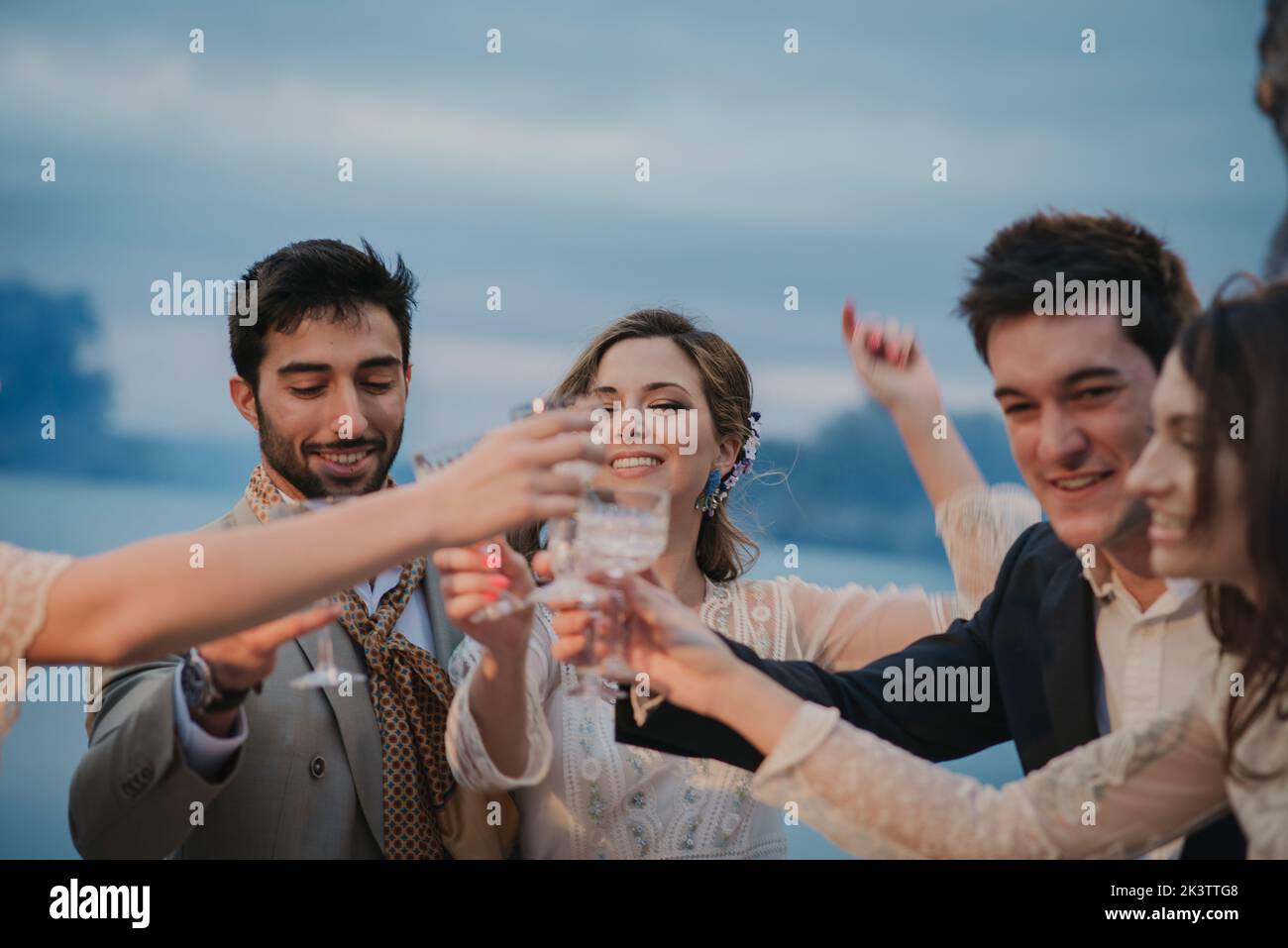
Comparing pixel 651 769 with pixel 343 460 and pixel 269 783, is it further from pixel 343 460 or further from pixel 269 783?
pixel 343 460

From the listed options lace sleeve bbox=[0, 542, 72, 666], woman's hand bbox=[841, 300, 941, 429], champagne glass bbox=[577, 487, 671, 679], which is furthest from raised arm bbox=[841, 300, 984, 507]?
lace sleeve bbox=[0, 542, 72, 666]

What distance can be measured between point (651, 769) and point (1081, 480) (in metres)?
1.17

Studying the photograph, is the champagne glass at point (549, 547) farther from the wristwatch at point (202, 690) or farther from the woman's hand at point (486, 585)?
the wristwatch at point (202, 690)

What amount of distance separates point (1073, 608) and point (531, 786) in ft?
4.14

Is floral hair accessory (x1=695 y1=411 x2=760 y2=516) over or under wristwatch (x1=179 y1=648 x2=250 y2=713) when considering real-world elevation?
over

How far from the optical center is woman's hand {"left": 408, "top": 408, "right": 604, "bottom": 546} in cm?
193

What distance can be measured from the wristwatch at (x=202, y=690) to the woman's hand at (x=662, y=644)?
0.61 meters

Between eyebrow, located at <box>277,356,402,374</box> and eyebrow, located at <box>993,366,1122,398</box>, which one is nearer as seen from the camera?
eyebrow, located at <box>993,366,1122,398</box>

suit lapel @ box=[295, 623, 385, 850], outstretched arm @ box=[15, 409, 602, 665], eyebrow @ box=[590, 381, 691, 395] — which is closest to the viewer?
outstretched arm @ box=[15, 409, 602, 665]

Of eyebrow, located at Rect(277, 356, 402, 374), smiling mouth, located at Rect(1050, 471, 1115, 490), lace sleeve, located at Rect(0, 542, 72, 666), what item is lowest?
lace sleeve, located at Rect(0, 542, 72, 666)

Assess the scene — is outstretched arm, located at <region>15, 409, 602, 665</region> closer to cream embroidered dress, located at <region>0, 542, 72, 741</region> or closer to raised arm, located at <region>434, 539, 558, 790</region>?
cream embroidered dress, located at <region>0, 542, 72, 741</region>

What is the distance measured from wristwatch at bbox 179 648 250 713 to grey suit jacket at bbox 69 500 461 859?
0.10 meters

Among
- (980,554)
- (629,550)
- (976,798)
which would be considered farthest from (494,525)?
(980,554)
